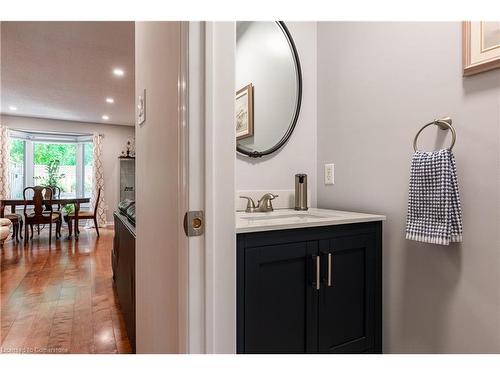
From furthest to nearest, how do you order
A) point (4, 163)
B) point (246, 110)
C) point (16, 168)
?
point (16, 168) → point (4, 163) → point (246, 110)

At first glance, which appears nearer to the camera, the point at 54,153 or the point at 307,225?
the point at 307,225

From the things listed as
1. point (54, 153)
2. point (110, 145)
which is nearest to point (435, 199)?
point (110, 145)

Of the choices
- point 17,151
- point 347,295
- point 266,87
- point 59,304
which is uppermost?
point 17,151

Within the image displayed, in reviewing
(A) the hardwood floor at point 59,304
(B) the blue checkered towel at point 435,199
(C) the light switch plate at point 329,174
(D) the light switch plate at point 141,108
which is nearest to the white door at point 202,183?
(D) the light switch plate at point 141,108

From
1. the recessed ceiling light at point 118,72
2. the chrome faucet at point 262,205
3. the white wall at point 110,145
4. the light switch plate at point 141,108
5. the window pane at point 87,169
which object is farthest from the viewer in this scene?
the window pane at point 87,169

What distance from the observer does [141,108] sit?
50.9 inches

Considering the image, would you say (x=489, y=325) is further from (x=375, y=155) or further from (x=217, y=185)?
(x=217, y=185)

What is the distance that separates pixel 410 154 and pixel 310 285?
706mm

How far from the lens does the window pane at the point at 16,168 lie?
21.0ft

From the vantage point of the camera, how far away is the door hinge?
27.4 inches

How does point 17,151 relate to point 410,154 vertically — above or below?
above

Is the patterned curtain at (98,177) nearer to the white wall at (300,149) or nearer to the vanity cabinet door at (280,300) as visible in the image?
the white wall at (300,149)

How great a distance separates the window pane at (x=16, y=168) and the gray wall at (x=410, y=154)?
7160 millimetres

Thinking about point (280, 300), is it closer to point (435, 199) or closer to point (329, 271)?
point (329, 271)
